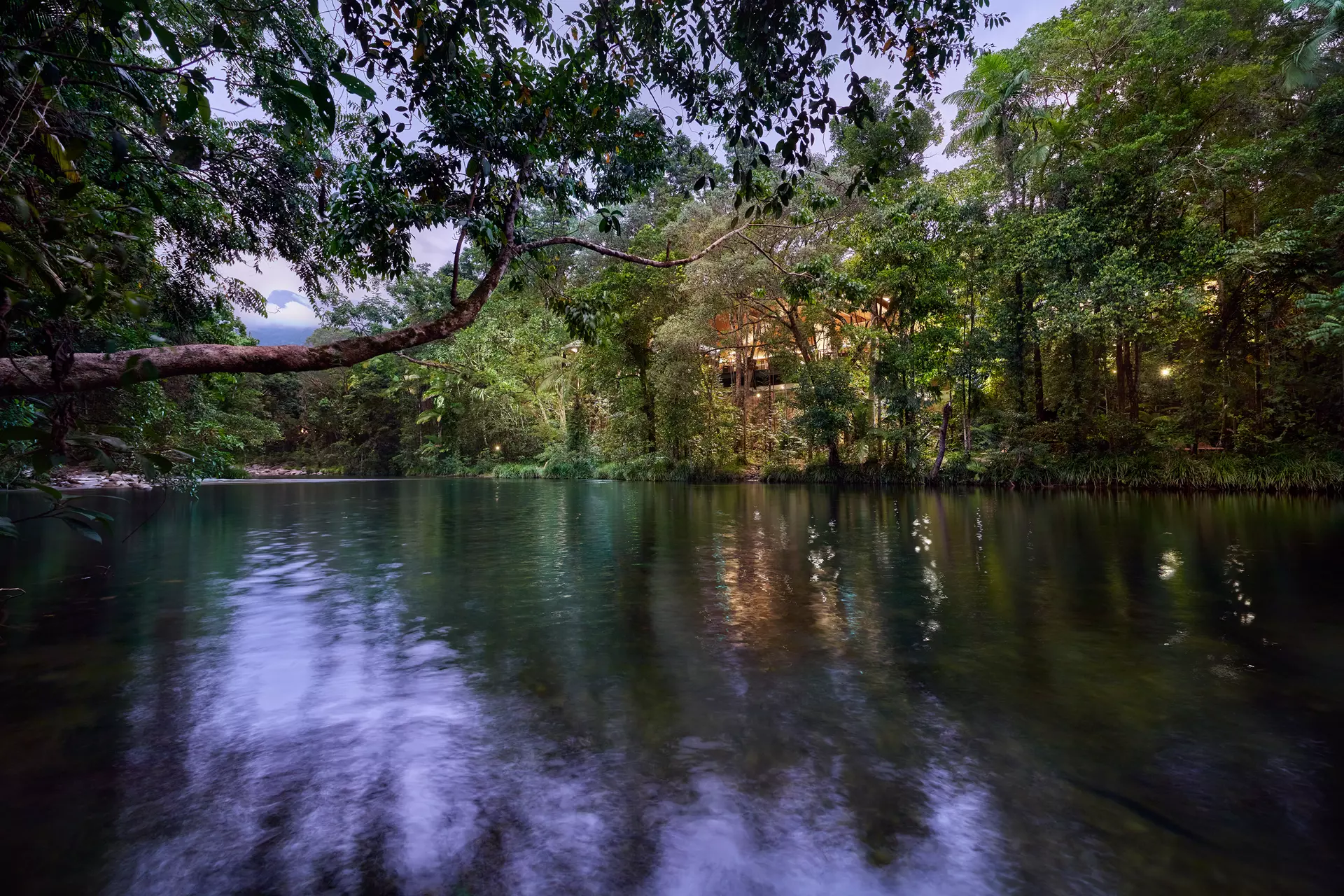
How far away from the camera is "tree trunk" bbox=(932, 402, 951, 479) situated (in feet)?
58.5

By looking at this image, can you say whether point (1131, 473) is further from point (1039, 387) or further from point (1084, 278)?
point (1084, 278)

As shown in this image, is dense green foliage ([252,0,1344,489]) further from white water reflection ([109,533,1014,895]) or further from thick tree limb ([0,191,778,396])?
white water reflection ([109,533,1014,895])

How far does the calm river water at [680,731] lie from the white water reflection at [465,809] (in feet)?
0.04

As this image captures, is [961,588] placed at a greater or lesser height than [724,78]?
lesser

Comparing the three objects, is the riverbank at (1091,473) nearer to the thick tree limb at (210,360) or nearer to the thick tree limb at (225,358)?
the thick tree limb at (225,358)

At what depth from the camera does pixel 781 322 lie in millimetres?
20047

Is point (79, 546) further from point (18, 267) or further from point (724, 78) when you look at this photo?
point (724, 78)

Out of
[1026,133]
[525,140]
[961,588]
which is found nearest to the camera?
[525,140]

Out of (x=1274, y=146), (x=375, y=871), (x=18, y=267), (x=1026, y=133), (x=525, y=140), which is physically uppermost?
(x=1026, y=133)

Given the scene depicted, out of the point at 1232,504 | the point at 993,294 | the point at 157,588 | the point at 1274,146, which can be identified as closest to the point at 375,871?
the point at 157,588

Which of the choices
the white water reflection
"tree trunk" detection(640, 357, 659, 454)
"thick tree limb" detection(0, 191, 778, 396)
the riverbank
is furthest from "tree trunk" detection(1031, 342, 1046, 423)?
the white water reflection

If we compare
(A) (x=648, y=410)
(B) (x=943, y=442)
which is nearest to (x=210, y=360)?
(B) (x=943, y=442)

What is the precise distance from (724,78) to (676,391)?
18.5 m

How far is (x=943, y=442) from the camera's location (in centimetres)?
1800
